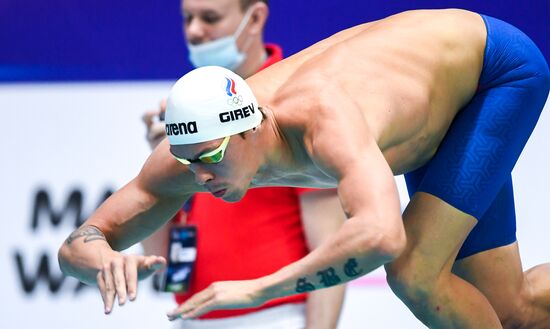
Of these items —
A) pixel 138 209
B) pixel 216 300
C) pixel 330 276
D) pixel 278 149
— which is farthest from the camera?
pixel 138 209

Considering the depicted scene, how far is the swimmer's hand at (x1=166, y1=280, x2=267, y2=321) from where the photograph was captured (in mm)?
2977

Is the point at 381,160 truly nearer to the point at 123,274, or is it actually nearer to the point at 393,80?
the point at 393,80

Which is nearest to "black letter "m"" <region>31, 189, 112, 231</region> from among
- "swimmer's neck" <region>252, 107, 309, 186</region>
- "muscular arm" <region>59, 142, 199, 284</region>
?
"muscular arm" <region>59, 142, 199, 284</region>

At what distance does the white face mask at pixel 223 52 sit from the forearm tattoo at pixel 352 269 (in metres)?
1.54

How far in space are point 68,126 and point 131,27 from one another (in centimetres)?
55

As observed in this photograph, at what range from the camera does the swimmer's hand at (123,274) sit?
318 cm

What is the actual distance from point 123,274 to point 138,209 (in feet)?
1.79

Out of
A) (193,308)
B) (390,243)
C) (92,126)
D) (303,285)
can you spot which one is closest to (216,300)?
(193,308)

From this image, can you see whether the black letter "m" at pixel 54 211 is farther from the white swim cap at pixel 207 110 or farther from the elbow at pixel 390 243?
the elbow at pixel 390 243

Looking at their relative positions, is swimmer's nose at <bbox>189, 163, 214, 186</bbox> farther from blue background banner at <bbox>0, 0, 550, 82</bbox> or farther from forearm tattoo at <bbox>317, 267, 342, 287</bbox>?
blue background banner at <bbox>0, 0, 550, 82</bbox>

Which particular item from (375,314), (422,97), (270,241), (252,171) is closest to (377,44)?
(422,97)

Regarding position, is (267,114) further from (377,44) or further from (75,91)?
(75,91)

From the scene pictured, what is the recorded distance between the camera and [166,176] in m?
3.67

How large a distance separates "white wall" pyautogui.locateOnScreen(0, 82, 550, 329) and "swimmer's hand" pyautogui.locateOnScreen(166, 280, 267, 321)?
205 centimetres
